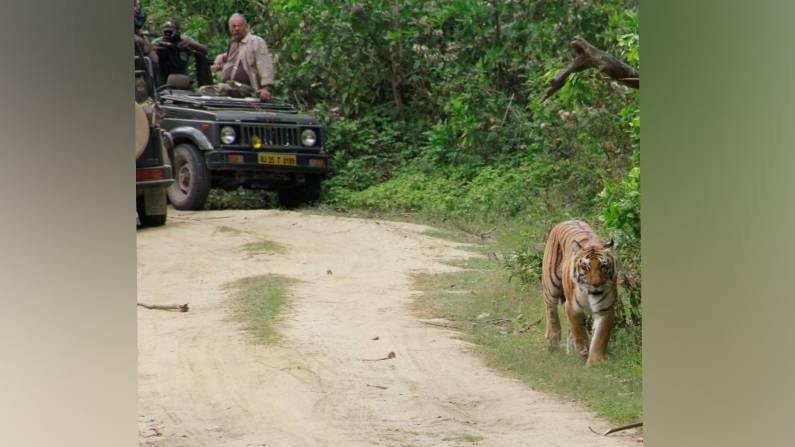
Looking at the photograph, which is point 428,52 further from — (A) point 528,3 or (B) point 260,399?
(B) point 260,399

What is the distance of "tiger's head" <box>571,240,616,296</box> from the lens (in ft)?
16.3

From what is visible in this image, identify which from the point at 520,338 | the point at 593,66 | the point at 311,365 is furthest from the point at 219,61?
the point at 520,338

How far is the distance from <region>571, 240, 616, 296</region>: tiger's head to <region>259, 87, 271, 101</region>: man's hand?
4.98 feet

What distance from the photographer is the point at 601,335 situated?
4953 mm

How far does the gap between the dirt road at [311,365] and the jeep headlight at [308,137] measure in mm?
407

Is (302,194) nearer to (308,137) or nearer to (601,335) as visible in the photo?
(308,137)

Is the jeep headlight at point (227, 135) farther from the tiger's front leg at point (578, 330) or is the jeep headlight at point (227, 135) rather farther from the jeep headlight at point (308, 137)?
the tiger's front leg at point (578, 330)

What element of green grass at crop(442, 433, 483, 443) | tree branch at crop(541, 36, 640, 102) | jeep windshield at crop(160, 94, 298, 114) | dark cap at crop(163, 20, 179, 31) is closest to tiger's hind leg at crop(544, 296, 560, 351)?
green grass at crop(442, 433, 483, 443)

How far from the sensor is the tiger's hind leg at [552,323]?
16.3ft

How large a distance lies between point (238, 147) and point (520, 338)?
60.7 inches

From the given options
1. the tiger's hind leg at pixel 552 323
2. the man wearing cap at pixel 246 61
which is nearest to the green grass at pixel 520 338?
the tiger's hind leg at pixel 552 323

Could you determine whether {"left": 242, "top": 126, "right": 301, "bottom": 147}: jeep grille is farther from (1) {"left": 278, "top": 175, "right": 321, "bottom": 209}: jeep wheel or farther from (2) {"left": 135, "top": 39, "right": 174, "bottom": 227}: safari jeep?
(2) {"left": 135, "top": 39, "right": 174, "bottom": 227}: safari jeep
